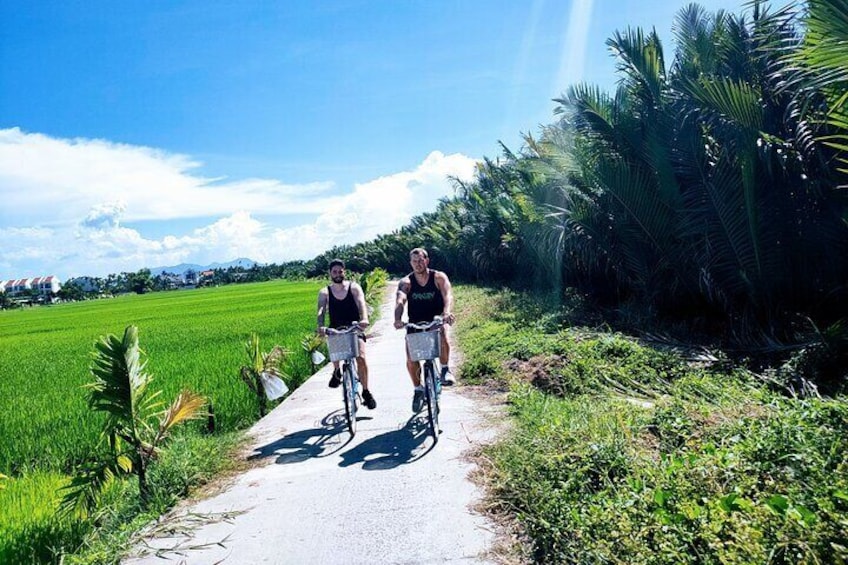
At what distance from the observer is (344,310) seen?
595 cm

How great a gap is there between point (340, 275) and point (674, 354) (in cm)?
427

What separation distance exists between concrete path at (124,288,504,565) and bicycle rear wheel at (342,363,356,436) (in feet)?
0.55

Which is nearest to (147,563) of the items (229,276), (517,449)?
(517,449)

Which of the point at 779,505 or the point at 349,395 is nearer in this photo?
the point at 779,505

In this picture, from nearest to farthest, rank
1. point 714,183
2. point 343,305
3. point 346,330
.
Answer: point 346,330
point 343,305
point 714,183

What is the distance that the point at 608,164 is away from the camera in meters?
9.34

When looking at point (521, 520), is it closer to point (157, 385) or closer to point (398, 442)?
point (398, 442)

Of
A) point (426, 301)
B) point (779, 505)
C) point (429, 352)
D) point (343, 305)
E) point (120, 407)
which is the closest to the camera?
point (779, 505)

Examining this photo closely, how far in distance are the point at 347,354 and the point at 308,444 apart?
1000 millimetres

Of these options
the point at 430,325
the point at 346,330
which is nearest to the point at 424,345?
the point at 430,325

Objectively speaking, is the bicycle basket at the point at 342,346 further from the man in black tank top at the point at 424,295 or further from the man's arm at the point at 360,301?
the man in black tank top at the point at 424,295

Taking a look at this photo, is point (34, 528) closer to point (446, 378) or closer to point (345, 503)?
point (345, 503)

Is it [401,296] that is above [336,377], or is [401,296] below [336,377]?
above

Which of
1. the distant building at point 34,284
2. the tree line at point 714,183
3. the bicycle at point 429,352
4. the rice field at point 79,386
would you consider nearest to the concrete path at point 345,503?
the bicycle at point 429,352
